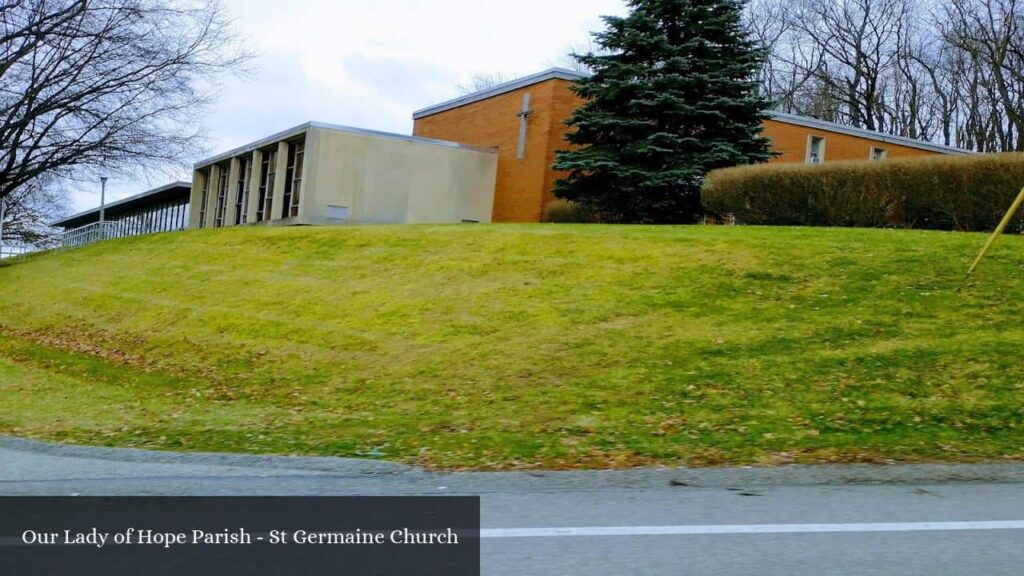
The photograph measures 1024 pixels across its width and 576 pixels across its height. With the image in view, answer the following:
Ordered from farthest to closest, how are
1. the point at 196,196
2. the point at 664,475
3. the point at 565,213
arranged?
the point at 196,196
the point at 565,213
the point at 664,475

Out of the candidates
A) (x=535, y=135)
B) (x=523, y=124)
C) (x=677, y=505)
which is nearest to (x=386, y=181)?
(x=523, y=124)

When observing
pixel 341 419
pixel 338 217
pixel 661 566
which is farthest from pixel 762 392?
pixel 338 217

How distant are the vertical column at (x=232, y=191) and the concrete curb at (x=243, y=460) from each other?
3403 centimetres

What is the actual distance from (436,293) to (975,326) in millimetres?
8300

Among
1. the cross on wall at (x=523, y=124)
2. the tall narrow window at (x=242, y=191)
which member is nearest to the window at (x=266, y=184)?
the tall narrow window at (x=242, y=191)

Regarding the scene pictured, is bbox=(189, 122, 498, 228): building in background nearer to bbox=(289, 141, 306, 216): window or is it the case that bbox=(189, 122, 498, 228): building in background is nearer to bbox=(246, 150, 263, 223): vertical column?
bbox=(289, 141, 306, 216): window

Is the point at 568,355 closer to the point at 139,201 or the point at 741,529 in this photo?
the point at 741,529

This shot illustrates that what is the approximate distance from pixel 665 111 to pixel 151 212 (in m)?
48.8

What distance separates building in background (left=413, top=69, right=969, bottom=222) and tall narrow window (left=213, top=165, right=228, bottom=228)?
33.5ft

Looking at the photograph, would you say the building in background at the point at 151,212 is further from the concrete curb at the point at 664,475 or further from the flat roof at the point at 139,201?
the concrete curb at the point at 664,475

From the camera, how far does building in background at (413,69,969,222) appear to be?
3209cm

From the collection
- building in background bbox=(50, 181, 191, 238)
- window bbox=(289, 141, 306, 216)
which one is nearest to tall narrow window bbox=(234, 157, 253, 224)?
window bbox=(289, 141, 306, 216)

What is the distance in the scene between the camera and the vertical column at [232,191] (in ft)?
135

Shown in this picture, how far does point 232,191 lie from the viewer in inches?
1628
